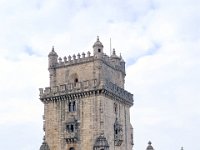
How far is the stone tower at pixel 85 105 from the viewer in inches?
3035

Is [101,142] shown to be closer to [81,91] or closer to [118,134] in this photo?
[118,134]

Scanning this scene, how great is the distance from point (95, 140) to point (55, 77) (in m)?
11.7

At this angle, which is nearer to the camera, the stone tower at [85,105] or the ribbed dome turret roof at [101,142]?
the ribbed dome turret roof at [101,142]

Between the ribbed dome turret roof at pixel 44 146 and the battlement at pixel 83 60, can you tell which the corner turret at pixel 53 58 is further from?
the ribbed dome turret roof at pixel 44 146

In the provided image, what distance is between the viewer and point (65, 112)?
79500mm

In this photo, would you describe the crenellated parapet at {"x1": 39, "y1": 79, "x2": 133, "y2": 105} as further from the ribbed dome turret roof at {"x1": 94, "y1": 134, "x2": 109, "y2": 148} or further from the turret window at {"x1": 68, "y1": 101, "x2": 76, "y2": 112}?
the ribbed dome turret roof at {"x1": 94, "y1": 134, "x2": 109, "y2": 148}

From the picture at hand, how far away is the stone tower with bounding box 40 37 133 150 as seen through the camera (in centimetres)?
7709

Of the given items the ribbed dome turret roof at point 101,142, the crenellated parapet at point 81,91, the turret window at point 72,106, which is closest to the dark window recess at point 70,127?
the turret window at point 72,106

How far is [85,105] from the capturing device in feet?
256

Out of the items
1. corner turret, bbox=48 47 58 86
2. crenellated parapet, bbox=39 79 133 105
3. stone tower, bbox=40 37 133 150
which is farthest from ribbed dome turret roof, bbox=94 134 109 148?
corner turret, bbox=48 47 58 86

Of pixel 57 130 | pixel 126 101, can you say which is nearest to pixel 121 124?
pixel 126 101

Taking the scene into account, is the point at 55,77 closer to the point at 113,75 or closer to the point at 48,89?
the point at 48,89

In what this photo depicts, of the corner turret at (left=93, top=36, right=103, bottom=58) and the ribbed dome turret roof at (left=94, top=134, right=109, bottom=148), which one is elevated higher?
the corner turret at (left=93, top=36, right=103, bottom=58)

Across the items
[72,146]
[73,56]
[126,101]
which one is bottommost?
[72,146]
